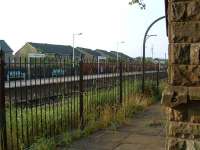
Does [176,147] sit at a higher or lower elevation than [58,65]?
lower

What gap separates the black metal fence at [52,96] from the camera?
6992 mm

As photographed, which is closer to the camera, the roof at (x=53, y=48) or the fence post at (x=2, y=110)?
the fence post at (x=2, y=110)

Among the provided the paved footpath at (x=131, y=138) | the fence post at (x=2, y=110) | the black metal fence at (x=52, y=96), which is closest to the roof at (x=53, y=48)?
the black metal fence at (x=52, y=96)

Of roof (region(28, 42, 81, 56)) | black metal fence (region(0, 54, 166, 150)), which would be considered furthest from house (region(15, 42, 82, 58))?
black metal fence (region(0, 54, 166, 150))

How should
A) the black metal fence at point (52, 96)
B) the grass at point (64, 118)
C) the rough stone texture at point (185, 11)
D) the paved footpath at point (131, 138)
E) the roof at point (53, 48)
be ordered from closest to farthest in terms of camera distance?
the rough stone texture at point (185, 11)
the black metal fence at point (52, 96)
the grass at point (64, 118)
the paved footpath at point (131, 138)
the roof at point (53, 48)

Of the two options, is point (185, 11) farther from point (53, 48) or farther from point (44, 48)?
point (53, 48)

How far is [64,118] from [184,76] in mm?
4415

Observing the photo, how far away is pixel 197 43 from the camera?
15.5ft

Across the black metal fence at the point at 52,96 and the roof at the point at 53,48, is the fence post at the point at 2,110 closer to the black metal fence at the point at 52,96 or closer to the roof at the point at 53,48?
A: the black metal fence at the point at 52,96

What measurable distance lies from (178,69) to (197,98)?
420 millimetres

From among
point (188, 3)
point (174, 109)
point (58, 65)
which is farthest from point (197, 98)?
point (58, 65)

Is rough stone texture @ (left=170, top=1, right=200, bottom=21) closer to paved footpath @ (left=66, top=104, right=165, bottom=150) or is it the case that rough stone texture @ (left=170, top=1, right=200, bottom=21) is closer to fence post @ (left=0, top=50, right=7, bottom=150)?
fence post @ (left=0, top=50, right=7, bottom=150)

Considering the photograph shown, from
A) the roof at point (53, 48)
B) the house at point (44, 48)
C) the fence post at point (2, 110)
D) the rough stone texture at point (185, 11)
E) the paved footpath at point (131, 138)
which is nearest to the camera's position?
the rough stone texture at point (185, 11)

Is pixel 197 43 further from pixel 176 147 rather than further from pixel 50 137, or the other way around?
pixel 50 137
